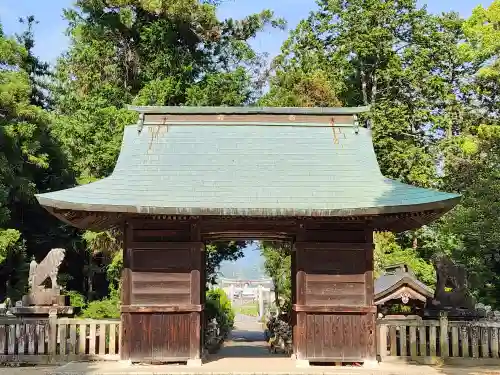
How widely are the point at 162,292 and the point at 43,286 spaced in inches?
139

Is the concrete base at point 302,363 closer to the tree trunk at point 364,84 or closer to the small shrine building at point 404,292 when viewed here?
the small shrine building at point 404,292

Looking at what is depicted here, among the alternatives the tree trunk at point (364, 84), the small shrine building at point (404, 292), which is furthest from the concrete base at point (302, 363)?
the tree trunk at point (364, 84)

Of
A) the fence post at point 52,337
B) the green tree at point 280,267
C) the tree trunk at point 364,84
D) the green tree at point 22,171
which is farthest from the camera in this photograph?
the tree trunk at point 364,84

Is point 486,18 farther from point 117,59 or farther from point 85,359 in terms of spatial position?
point 85,359

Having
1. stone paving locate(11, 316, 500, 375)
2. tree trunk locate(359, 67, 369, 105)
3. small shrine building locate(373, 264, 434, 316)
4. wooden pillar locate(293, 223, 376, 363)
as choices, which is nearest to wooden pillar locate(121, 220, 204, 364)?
stone paving locate(11, 316, 500, 375)

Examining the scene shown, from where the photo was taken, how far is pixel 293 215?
10.8 m

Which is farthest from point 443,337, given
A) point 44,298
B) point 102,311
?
point 102,311

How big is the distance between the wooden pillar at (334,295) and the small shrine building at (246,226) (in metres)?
0.02

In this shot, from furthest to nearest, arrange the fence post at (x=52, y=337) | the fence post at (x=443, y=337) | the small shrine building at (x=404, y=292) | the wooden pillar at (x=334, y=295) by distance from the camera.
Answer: the small shrine building at (x=404, y=292)
the fence post at (x=443, y=337)
the fence post at (x=52, y=337)
the wooden pillar at (x=334, y=295)

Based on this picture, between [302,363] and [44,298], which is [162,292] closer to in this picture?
[302,363]

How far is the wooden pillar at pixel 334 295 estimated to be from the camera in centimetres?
1136

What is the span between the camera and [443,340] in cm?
1233

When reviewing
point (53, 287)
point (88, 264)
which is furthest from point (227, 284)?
point (53, 287)

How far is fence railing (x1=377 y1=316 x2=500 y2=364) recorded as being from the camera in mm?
12344
